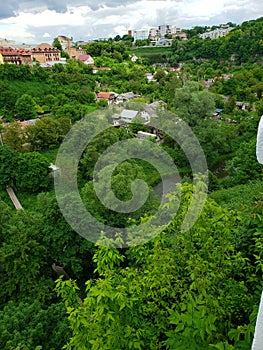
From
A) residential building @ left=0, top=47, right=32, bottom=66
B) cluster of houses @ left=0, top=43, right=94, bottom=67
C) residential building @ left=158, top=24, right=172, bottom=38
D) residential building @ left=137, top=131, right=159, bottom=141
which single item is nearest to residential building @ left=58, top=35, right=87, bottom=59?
cluster of houses @ left=0, top=43, right=94, bottom=67

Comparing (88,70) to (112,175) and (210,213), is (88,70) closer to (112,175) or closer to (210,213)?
(112,175)

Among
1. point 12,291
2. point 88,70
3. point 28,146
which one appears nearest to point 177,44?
point 88,70

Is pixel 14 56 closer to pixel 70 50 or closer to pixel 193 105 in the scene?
pixel 70 50

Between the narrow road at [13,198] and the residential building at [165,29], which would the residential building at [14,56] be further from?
the residential building at [165,29]

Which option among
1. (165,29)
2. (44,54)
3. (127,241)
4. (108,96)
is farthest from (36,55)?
(165,29)

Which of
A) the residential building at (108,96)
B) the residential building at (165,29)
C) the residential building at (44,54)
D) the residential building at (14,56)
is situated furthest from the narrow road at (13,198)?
the residential building at (165,29)

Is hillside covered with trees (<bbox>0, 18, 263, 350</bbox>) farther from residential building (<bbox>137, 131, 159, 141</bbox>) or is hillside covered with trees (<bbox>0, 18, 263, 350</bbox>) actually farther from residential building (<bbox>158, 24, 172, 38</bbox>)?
residential building (<bbox>158, 24, 172, 38</bbox>)
